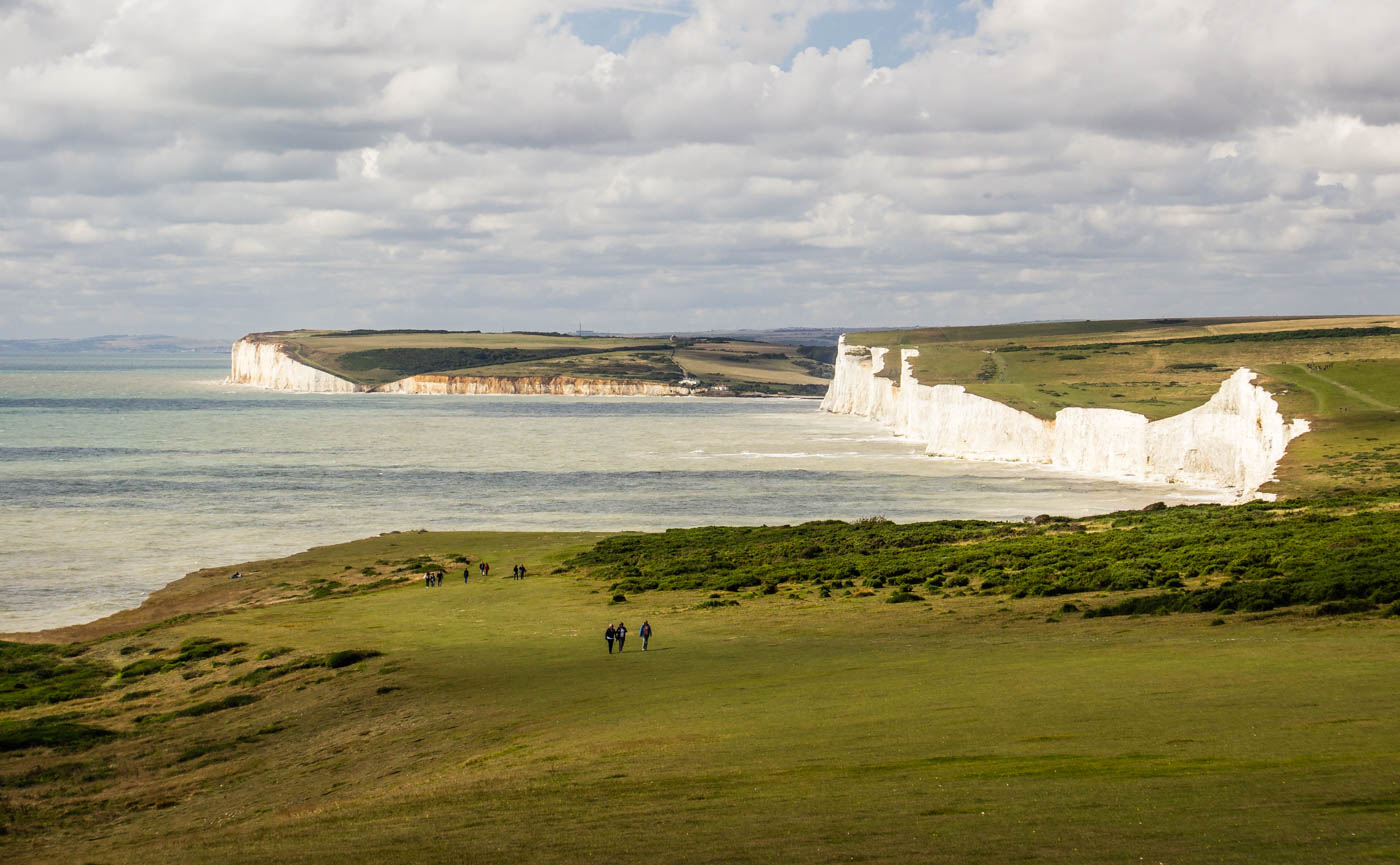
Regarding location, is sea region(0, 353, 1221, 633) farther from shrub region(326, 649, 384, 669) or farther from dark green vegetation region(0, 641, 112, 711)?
shrub region(326, 649, 384, 669)

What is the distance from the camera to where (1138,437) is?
9406 centimetres

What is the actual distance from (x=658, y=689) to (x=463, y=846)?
35.6 ft

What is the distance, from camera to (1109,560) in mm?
42938

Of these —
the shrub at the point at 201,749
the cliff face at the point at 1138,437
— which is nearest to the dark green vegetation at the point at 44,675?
the shrub at the point at 201,749

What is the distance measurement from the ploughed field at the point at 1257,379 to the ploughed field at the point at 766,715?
70.1 ft

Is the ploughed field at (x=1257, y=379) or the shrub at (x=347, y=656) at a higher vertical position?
the ploughed field at (x=1257, y=379)

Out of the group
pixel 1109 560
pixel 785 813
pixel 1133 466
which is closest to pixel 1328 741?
pixel 785 813

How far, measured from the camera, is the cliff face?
8038cm

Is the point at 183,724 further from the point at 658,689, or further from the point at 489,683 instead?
the point at 658,689

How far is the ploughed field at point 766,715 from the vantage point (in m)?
15.0

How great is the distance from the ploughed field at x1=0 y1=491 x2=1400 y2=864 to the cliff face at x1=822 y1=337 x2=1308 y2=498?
3243 cm

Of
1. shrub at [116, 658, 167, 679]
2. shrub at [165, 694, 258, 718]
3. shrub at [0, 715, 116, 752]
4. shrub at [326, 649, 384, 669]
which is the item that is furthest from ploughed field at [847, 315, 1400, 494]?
shrub at [0, 715, 116, 752]

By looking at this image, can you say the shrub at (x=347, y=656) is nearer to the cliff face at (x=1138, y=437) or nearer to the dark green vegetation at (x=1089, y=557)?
the dark green vegetation at (x=1089, y=557)

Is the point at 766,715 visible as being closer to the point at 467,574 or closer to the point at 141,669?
the point at 141,669
